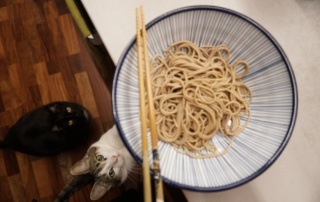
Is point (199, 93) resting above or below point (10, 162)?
above

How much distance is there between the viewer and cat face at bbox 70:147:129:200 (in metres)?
0.99

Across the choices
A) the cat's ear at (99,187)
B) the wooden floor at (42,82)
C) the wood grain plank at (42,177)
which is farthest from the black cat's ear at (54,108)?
the cat's ear at (99,187)

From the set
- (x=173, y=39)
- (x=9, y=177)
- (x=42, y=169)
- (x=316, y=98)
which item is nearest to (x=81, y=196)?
(x=42, y=169)

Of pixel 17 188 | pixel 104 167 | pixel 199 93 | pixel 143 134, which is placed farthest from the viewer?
pixel 17 188

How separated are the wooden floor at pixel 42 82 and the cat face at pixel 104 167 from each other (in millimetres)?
519

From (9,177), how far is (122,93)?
1278 mm

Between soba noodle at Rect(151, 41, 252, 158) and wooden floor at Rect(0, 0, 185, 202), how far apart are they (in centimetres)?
90

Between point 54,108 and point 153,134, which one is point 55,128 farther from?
point 153,134

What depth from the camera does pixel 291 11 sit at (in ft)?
2.92

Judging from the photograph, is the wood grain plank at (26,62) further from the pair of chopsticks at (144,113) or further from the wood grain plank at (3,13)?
the pair of chopsticks at (144,113)

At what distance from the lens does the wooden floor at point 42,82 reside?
1615 millimetres

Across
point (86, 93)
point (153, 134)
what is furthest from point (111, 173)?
point (86, 93)

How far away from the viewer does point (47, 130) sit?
136 centimetres

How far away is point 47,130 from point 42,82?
1.53 feet
